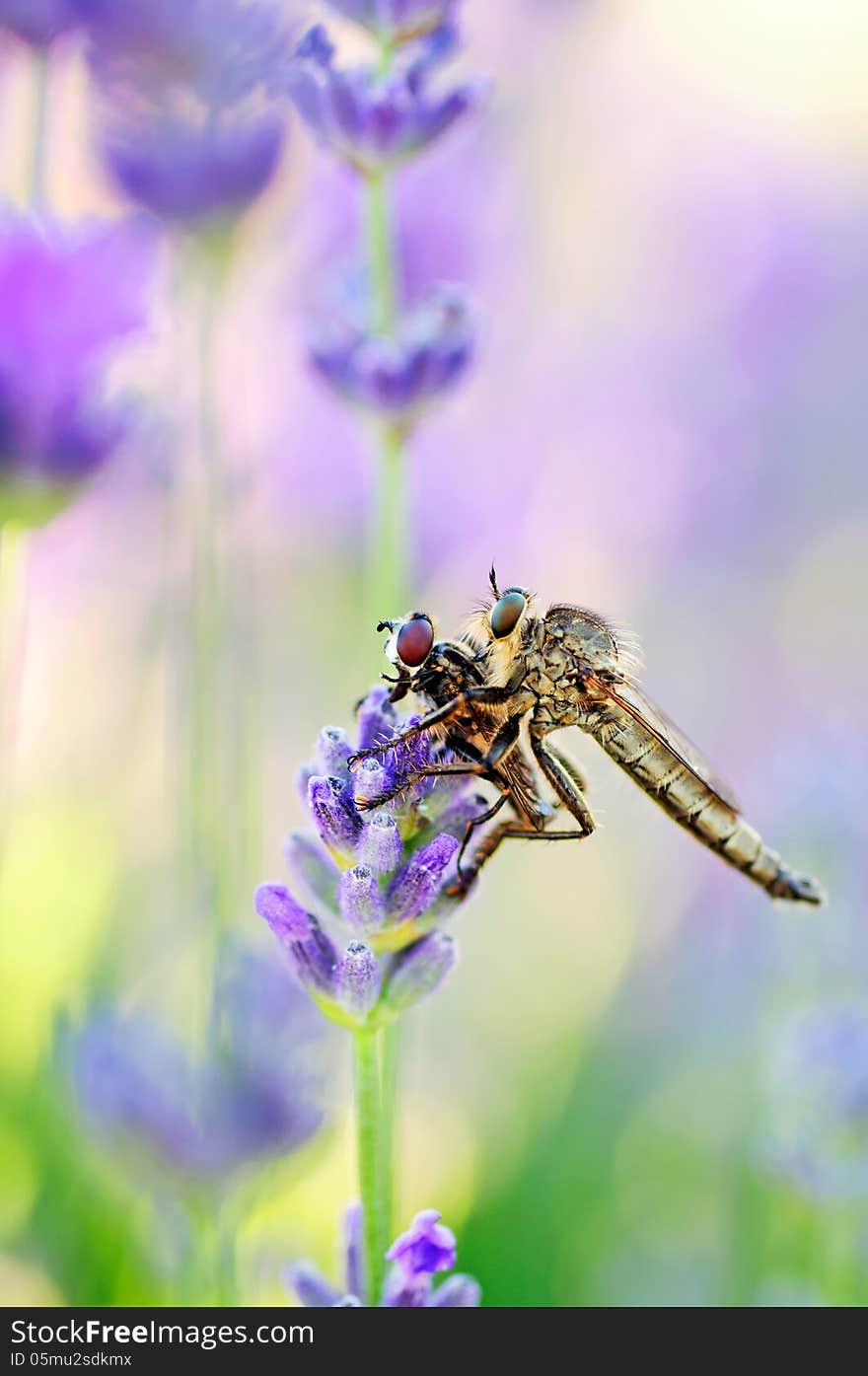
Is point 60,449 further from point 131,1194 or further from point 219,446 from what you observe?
point 131,1194

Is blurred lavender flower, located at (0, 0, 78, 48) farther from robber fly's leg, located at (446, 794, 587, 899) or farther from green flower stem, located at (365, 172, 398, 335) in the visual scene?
robber fly's leg, located at (446, 794, 587, 899)

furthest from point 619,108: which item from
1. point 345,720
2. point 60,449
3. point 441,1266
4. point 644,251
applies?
point 441,1266

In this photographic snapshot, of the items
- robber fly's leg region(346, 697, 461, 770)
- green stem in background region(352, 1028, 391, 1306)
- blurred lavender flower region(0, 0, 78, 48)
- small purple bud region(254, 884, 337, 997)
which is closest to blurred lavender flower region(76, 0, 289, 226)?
blurred lavender flower region(0, 0, 78, 48)

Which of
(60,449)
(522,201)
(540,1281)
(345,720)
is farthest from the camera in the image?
(522,201)

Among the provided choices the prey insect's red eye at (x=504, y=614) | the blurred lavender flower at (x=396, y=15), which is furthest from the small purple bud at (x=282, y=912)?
the blurred lavender flower at (x=396, y=15)

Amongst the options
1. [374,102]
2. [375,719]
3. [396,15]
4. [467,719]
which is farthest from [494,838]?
[396,15]

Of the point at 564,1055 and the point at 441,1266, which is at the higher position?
the point at 564,1055

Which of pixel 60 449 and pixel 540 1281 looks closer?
pixel 60 449
